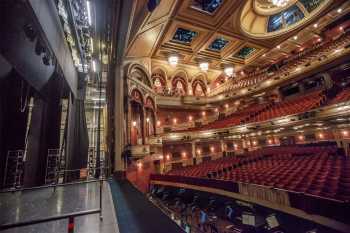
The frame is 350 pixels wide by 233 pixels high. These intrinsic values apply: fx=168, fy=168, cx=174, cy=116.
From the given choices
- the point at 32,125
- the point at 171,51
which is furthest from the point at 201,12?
the point at 32,125

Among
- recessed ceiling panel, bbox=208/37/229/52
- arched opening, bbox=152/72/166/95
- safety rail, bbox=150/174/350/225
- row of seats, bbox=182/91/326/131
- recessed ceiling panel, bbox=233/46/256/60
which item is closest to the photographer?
safety rail, bbox=150/174/350/225

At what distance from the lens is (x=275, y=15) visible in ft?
33.0

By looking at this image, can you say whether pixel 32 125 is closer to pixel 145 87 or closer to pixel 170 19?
pixel 145 87

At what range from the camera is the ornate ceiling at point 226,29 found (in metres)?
7.69

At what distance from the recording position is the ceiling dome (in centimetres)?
888

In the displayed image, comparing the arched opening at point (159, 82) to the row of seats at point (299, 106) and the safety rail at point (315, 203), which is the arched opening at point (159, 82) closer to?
the row of seats at point (299, 106)

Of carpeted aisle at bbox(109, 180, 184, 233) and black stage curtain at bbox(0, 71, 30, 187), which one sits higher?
black stage curtain at bbox(0, 71, 30, 187)

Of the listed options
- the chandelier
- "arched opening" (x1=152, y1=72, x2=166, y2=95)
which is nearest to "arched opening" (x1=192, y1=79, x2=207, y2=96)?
"arched opening" (x1=152, y1=72, x2=166, y2=95)

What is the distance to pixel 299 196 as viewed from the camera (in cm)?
358

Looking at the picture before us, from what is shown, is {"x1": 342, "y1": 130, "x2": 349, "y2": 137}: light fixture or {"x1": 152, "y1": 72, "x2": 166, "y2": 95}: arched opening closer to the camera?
{"x1": 342, "y1": 130, "x2": 349, "y2": 137}: light fixture

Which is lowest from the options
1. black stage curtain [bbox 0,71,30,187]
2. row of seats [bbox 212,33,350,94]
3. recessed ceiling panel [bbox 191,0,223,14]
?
black stage curtain [bbox 0,71,30,187]

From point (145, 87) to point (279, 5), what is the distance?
343 inches

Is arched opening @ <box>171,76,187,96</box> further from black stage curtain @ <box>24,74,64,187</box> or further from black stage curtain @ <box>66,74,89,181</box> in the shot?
black stage curtain @ <box>24,74,64,187</box>

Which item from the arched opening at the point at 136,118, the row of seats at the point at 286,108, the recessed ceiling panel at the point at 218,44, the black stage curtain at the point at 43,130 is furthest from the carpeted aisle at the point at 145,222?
the recessed ceiling panel at the point at 218,44
